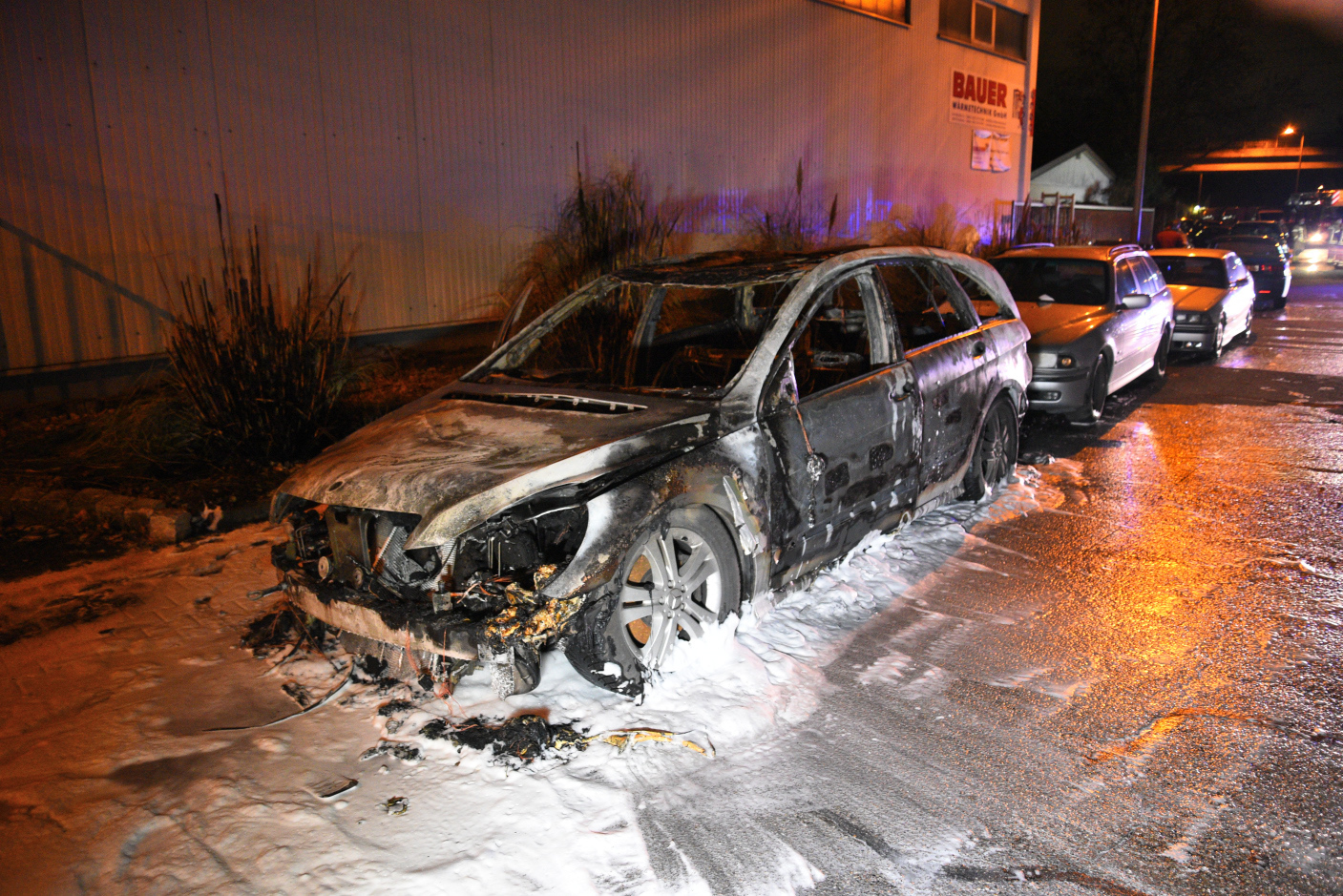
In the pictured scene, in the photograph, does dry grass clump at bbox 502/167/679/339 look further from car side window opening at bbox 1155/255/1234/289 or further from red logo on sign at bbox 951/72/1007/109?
red logo on sign at bbox 951/72/1007/109

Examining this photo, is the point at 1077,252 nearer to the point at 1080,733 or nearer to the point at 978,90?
the point at 1080,733

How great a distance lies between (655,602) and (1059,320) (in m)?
6.84

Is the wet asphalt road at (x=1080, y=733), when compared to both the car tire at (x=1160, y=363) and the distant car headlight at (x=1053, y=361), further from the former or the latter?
the car tire at (x=1160, y=363)

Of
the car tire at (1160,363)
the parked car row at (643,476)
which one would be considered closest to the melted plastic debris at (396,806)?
the parked car row at (643,476)

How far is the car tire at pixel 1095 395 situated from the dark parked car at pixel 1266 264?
573 inches

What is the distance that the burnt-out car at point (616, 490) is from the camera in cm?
324

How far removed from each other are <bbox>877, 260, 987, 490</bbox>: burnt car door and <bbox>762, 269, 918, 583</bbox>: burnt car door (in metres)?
0.17

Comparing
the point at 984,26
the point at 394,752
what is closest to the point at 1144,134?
the point at 984,26

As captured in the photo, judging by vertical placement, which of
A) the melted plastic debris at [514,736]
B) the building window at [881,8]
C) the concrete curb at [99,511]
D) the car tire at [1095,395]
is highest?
the building window at [881,8]

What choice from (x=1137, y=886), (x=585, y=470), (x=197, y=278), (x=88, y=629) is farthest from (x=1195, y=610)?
(x=197, y=278)

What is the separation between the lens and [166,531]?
5512mm

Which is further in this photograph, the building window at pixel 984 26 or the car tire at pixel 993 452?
the building window at pixel 984 26

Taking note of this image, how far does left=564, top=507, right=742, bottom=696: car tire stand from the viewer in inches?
133

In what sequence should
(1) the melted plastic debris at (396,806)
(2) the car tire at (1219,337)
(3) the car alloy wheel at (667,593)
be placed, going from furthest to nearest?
1. (2) the car tire at (1219,337)
2. (3) the car alloy wheel at (667,593)
3. (1) the melted plastic debris at (396,806)
